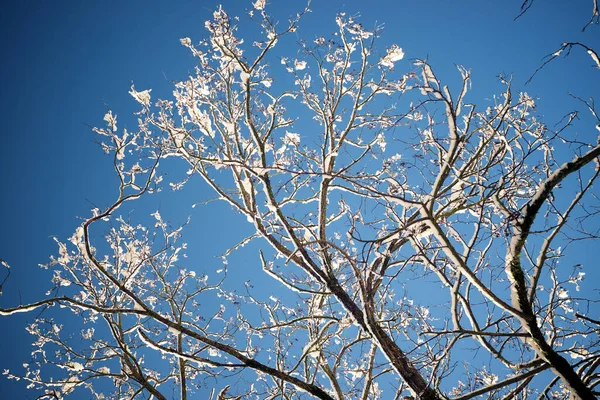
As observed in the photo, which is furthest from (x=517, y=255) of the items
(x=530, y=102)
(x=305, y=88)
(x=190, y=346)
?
(x=190, y=346)

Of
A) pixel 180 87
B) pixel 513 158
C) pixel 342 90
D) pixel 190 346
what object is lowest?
pixel 513 158

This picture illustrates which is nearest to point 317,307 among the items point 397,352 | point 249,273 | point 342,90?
point 397,352

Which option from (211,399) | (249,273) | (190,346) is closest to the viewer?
(211,399)

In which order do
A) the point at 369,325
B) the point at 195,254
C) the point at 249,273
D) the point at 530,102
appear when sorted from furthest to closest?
the point at 249,273 < the point at 195,254 < the point at 530,102 < the point at 369,325

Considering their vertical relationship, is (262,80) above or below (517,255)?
above

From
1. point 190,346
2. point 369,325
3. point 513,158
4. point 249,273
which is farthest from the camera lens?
point 249,273

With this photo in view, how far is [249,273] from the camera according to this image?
13462cm

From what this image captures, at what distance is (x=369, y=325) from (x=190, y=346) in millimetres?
6523

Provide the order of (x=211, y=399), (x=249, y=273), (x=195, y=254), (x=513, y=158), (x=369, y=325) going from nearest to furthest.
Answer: (x=513, y=158), (x=369, y=325), (x=211, y=399), (x=195, y=254), (x=249, y=273)

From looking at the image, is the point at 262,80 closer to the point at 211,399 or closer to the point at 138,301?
the point at 138,301

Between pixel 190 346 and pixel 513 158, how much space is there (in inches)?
334

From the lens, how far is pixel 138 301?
12.7 feet

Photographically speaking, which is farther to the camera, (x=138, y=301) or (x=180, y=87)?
(x=180, y=87)

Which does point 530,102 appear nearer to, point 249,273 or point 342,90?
point 342,90
